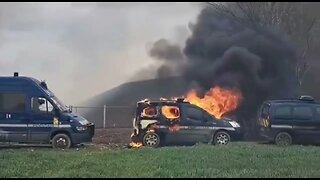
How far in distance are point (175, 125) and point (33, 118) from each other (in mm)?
5060

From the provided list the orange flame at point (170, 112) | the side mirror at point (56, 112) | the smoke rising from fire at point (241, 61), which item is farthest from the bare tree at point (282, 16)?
the side mirror at point (56, 112)

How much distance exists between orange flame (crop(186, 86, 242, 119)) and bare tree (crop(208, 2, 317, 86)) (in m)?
8.40

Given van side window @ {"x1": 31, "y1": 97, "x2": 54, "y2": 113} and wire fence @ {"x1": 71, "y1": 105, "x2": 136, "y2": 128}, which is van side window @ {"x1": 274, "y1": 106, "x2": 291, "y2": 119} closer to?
van side window @ {"x1": 31, "y1": 97, "x2": 54, "y2": 113}

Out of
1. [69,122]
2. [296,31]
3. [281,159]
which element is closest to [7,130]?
[69,122]

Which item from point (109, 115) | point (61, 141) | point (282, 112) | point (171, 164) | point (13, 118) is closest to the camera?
point (171, 164)

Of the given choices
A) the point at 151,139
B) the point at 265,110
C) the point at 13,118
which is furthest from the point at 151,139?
the point at 13,118

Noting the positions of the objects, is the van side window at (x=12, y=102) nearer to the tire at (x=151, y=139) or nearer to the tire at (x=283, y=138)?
the tire at (x=151, y=139)

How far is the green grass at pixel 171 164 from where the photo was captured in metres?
10.7

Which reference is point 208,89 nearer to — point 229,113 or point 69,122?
point 229,113

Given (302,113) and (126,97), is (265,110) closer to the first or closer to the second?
(302,113)

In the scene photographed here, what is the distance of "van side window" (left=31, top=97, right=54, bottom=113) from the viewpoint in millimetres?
18578

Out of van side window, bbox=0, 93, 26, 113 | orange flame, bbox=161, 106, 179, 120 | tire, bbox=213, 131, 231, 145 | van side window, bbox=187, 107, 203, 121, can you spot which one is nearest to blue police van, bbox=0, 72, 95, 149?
van side window, bbox=0, 93, 26, 113

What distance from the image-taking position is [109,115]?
31.8 m

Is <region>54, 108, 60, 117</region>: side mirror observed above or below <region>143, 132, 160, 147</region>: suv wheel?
above
